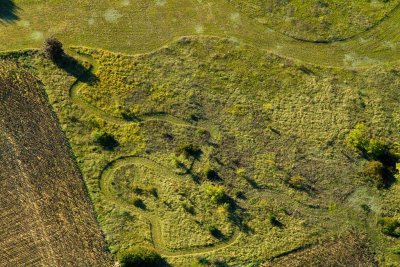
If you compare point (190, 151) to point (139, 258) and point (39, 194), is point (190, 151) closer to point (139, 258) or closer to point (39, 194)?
point (139, 258)

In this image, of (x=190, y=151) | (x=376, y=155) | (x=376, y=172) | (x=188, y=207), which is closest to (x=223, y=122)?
(x=190, y=151)

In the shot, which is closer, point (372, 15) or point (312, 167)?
point (312, 167)

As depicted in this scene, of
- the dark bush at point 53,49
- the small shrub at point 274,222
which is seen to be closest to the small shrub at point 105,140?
the dark bush at point 53,49

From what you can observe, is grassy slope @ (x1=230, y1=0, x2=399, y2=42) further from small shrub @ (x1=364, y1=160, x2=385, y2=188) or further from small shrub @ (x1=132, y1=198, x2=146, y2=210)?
small shrub @ (x1=132, y1=198, x2=146, y2=210)

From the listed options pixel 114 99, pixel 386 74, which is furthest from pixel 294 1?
pixel 114 99

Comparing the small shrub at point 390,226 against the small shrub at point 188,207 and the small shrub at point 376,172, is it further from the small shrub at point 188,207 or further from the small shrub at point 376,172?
the small shrub at point 188,207

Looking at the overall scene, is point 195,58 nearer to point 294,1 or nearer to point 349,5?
point 294,1
